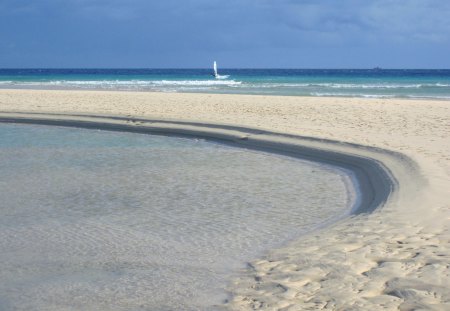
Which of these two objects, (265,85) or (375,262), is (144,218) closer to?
(375,262)

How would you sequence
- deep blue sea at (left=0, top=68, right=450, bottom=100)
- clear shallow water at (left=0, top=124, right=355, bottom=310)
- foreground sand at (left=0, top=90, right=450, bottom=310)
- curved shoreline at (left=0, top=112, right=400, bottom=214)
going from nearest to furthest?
foreground sand at (left=0, top=90, right=450, bottom=310), clear shallow water at (left=0, top=124, right=355, bottom=310), curved shoreline at (left=0, top=112, right=400, bottom=214), deep blue sea at (left=0, top=68, right=450, bottom=100)

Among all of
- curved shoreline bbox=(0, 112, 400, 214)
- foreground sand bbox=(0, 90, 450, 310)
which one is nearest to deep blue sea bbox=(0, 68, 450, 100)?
curved shoreline bbox=(0, 112, 400, 214)

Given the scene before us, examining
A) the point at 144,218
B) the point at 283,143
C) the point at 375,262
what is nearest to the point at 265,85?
the point at 283,143

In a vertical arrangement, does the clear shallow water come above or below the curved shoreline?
below

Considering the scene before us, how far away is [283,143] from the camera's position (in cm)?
1271

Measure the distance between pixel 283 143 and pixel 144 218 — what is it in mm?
5850

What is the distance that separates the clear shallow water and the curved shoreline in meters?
0.33

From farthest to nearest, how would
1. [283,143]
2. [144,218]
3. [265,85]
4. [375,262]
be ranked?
[265,85], [283,143], [144,218], [375,262]

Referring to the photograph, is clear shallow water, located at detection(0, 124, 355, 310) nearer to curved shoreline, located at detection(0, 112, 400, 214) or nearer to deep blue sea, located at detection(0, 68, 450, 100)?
curved shoreline, located at detection(0, 112, 400, 214)

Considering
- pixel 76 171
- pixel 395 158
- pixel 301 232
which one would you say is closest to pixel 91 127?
pixel 76 171

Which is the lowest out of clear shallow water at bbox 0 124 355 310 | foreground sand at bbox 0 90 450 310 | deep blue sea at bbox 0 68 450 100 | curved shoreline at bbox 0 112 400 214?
clear shallow water at bbox 0 124 355 310

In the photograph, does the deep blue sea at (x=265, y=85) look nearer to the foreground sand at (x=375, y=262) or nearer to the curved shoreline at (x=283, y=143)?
the curved shoreline at (x=283, y=143)

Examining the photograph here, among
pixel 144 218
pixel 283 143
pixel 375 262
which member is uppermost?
pixel 283 143

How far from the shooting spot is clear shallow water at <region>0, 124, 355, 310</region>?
4.97 meters
